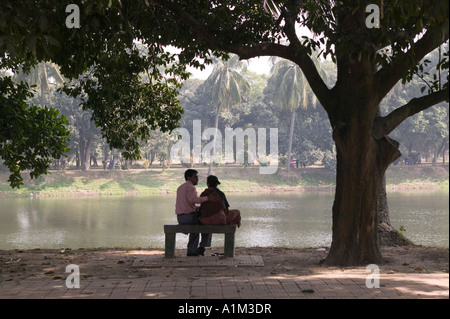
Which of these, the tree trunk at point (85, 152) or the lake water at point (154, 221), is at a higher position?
the tree trunk at point (85, 152)

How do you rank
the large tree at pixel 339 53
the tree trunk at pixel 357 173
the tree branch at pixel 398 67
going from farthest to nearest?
the tree trunk at pixel 357 173 → the tree branch at pixel 398 67 → the large tree at pixel 339 53

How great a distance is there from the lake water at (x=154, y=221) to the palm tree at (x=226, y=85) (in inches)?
411

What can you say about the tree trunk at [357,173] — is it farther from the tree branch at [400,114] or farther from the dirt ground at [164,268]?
the dirt ground at [164,268]

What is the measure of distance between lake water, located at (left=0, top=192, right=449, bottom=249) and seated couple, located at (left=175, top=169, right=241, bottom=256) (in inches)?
438

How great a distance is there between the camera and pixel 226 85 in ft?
172

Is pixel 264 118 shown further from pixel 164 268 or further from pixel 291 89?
pixel 164 268

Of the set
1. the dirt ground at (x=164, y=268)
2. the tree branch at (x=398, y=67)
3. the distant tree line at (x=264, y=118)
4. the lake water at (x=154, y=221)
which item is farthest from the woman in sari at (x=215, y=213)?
the distant tree line at (x=264, y=118)

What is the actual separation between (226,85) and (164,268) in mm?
43935

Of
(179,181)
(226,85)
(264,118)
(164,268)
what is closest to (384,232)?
(164,268)

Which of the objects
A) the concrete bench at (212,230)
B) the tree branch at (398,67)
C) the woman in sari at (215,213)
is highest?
the tree branch at (398,67)

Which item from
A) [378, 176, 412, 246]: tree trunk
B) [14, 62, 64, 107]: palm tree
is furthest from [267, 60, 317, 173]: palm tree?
[378, 176, 412, 246]: tree trunk

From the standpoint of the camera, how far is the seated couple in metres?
9.27

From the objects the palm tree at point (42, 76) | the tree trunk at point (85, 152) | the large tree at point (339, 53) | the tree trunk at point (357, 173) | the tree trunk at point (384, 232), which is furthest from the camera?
the tree trunk at point (85, 152)

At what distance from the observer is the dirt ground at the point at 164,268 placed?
8.48 m
